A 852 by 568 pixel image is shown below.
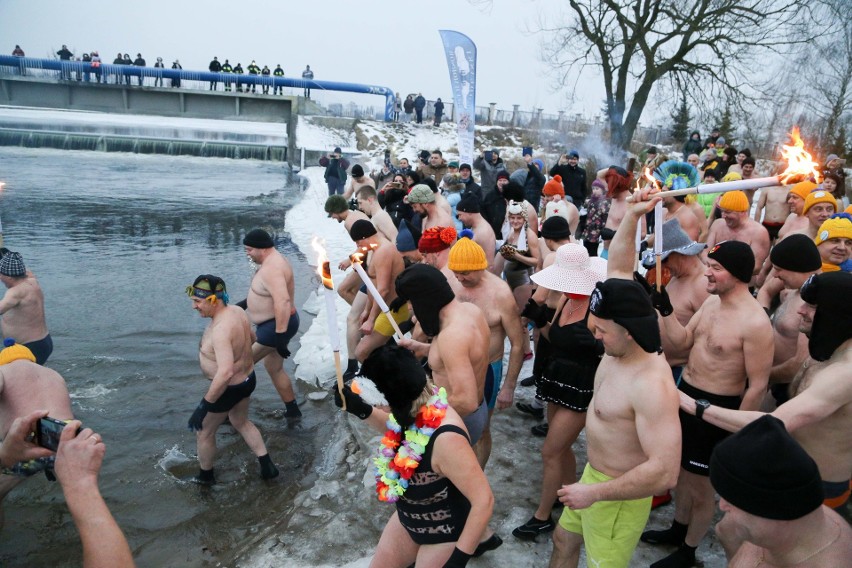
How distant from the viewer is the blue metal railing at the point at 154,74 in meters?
33.7

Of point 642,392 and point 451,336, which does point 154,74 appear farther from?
point 642,392

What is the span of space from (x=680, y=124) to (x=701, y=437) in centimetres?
2923

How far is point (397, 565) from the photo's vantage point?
9.55 ft

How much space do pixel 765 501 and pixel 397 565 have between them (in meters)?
1.86

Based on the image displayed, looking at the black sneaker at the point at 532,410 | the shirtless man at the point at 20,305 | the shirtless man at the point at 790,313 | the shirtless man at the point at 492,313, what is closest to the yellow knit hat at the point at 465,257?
the shirtless man at the point at 492,313

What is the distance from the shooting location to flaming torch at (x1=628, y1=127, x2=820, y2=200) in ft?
8.27

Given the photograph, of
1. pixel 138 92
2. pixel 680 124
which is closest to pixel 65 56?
pixel 138 92

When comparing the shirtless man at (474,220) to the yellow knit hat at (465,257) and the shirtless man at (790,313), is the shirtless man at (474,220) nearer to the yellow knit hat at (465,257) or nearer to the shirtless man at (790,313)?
the yellow knit hat at (465,257)

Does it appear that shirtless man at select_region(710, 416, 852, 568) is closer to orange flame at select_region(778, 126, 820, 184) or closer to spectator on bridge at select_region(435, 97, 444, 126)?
orange flame at select_region(778, 126, 820, 184)

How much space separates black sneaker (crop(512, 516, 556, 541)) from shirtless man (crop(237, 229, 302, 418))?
2985mm

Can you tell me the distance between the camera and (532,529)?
3852 mm

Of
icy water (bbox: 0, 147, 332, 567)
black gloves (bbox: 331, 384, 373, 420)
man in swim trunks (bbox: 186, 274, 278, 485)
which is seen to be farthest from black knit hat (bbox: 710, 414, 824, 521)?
man in swim trunks (bbox: 186, 274, 278, 485)

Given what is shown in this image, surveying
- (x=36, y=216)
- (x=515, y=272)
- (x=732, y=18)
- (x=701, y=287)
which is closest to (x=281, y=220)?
(x=36, y=216)

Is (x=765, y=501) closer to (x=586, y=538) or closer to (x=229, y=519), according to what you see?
(x=586, y=538)
